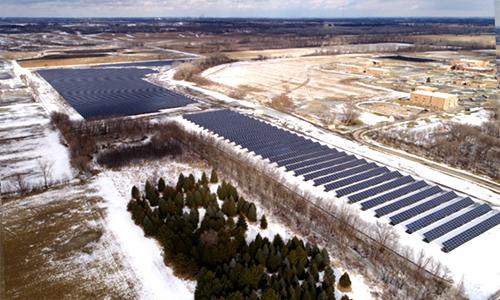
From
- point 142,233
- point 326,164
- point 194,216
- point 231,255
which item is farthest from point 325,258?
point 326,164

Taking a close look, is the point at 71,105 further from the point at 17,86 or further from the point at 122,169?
the point at 122,169

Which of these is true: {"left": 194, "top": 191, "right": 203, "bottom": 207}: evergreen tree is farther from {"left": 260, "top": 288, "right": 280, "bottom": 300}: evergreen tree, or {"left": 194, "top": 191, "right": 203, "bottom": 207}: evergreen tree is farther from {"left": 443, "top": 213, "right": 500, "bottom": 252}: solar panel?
{"left": 443, "top": 213, "right": 500, "bottom": 252}: solar panel

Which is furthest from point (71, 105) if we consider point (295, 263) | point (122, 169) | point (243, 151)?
point (295, 263)

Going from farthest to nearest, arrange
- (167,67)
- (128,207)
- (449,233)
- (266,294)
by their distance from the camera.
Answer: (167,67)
(128,207)
(449,233)
(266,294)

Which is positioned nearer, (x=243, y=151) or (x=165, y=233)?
(x=165, y=233)

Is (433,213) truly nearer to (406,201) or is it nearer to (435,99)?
(406,201)

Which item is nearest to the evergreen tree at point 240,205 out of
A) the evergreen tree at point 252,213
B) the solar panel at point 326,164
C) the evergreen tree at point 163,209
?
the evergreen tree at point 252,213

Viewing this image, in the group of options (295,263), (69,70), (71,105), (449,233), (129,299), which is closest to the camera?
(129,299)
